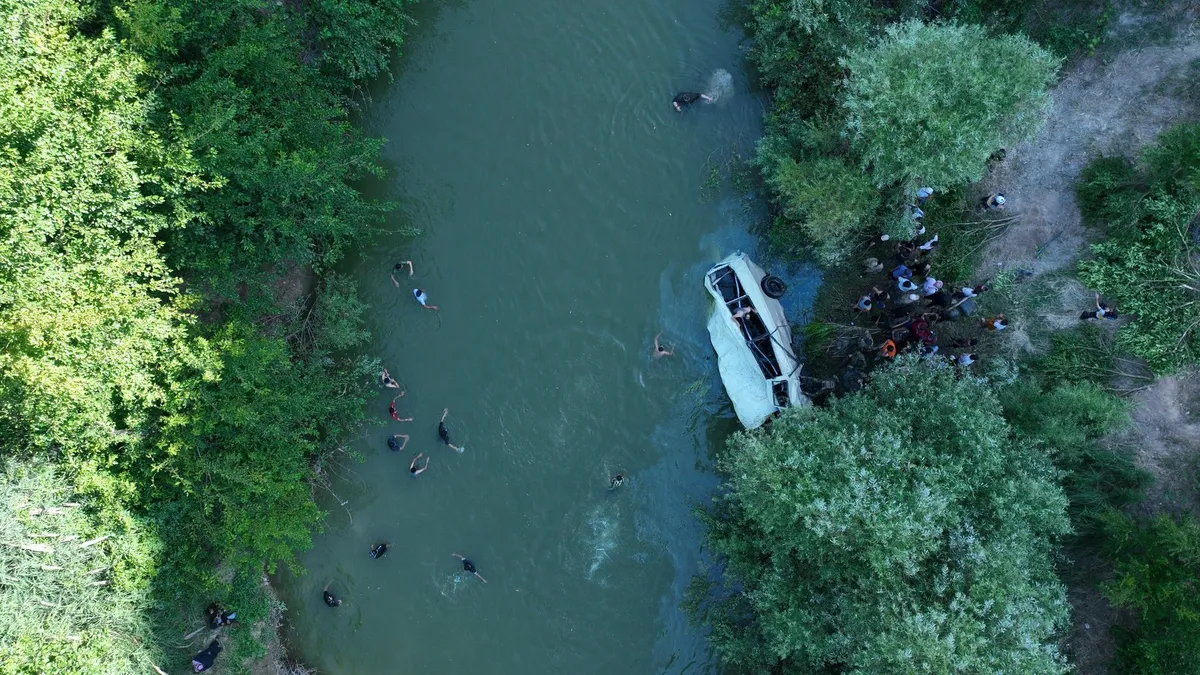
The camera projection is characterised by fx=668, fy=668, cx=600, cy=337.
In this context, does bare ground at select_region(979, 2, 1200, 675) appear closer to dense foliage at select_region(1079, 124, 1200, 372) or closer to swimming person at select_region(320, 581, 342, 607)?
dense foliage at select_region(1079, 124, 1200, 372)

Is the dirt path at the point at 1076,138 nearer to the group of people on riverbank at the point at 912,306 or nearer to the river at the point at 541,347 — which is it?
the group of people on riverbank at the point at 912,306

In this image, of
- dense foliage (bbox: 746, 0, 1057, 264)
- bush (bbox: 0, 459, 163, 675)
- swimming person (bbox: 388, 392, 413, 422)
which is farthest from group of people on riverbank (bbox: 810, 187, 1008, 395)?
bush (bbox: 0, 459, 163, 675)

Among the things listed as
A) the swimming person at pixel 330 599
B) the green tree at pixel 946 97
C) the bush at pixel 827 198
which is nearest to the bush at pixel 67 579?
the swimming person at pixel 330 599

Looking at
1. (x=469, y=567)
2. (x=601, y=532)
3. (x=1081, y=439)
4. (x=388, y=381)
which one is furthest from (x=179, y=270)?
(x=1081, y=439)

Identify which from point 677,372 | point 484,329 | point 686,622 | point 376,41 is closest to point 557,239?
point 484,329

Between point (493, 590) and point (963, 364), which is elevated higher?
point (963, 364)

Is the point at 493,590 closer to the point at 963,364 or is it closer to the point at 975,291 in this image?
the point at 963,364
